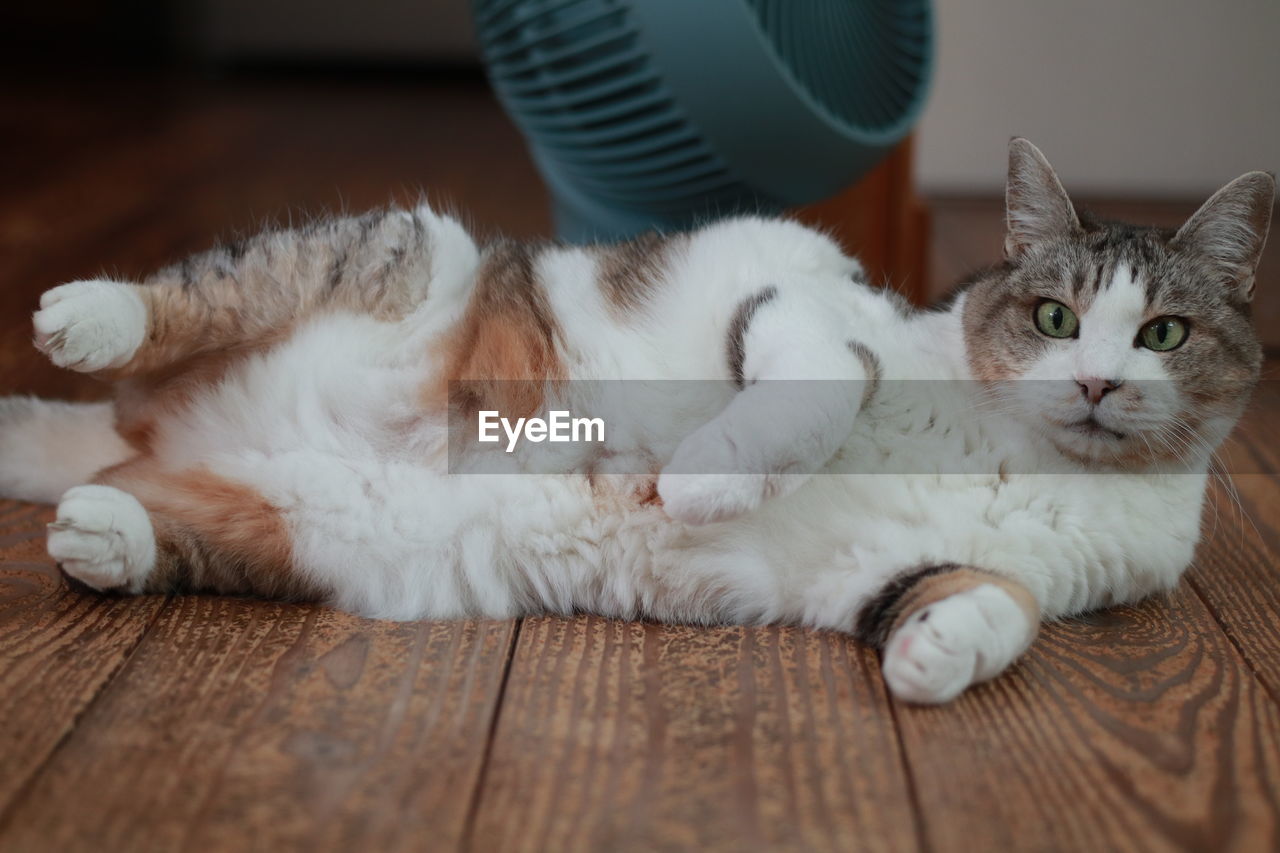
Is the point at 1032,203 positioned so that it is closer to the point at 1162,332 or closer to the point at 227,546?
the point at 1162,332

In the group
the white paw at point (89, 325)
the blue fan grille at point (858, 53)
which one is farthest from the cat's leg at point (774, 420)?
the blue fan grille at point (858, 53)

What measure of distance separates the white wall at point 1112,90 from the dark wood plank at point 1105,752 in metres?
2.68

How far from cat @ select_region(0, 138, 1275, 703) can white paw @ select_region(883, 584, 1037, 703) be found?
0.02m

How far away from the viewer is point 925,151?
13.3ft

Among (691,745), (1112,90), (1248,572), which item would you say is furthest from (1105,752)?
(1112,90)

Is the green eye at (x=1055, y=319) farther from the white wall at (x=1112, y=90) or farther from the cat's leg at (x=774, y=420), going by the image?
the white wall at (x=1112, y=90)

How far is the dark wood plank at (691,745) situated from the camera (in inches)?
42.3

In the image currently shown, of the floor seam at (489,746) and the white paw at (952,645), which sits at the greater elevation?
the white paw at (952,645)

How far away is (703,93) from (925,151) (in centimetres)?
209

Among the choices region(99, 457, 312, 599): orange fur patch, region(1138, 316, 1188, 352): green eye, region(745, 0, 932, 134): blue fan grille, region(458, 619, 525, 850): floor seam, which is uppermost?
region(745, 0, 932, 134): blue fan grille

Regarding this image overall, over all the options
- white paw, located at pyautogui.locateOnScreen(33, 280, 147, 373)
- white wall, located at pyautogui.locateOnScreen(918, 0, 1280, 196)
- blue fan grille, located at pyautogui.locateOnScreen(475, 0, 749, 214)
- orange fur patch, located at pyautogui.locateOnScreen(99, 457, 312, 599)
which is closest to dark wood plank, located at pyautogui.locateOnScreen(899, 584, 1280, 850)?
orange fur patch, located at pyautogui.locateOnScreen(99, 457, 312, 599)

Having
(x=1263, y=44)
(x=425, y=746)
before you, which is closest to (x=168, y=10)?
(x=1263, y=44)

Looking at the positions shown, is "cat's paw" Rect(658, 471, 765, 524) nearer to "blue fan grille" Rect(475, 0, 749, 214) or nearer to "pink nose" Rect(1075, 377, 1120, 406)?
"pink nose" Rect(1075, 377, 1120, 406)

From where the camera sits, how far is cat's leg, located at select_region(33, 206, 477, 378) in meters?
1.61
